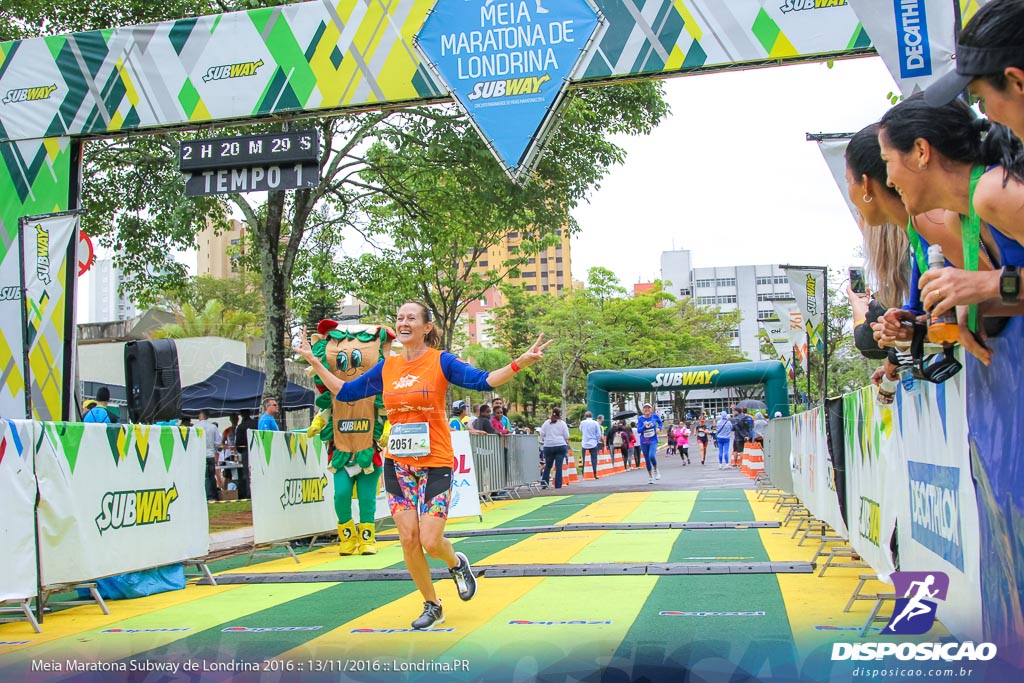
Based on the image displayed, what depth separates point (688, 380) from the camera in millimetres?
40750

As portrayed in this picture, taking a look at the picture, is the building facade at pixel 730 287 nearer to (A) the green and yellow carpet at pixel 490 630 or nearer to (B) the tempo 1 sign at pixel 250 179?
(B) the tempo 1 sign at pixel 250 179

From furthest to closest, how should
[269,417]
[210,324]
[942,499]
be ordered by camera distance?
[210,324]
[269,417]
[942,499]

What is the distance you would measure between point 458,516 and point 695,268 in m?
126

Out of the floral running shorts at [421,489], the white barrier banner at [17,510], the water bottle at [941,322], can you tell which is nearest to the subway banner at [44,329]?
the white barrier banner at [17,510]

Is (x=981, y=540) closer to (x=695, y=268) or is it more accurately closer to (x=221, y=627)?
(x=221, y=627)

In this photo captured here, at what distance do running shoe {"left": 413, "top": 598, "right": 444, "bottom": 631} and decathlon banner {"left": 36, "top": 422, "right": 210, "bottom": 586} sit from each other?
2767mm

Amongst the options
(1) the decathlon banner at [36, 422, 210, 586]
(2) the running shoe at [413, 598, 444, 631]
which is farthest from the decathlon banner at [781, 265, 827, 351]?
(2) the running shoe at [413, 598, 444, 631]

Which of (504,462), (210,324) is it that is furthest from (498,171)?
(210,324)

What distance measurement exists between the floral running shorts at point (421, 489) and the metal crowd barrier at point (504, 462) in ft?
30.8

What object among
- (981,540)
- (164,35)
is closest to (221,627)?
(981,540)

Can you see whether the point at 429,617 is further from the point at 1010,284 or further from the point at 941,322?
the point at 1010,284

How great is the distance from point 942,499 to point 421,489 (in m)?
3.05

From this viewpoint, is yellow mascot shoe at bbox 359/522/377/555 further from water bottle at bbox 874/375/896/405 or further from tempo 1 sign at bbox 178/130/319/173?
water bottle at bbox 874/375/896/405

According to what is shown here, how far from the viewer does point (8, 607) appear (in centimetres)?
713
